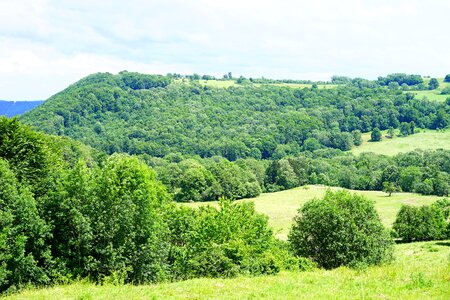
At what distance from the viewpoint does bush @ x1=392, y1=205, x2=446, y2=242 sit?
196 ft

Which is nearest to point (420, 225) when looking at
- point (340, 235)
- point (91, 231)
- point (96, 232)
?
point (340, 235)

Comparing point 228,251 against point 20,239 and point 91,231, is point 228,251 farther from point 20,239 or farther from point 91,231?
point 20,239

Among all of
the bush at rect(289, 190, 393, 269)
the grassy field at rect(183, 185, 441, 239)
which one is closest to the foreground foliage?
the bush at rect(289, 190, 393, 269)

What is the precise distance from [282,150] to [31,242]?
162 m

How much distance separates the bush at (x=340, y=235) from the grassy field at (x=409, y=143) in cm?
13100

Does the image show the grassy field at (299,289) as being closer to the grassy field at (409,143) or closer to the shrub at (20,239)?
the shrub at (20,239)

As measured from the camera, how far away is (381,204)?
8638cm

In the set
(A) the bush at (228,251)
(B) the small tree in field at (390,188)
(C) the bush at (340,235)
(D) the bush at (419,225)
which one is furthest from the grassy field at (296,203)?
(A) the bush at (228,251)

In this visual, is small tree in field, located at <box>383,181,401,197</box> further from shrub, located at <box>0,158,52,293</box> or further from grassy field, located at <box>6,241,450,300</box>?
A: shrub, located at <box>0,158,52,293</box>

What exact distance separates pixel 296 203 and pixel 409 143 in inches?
3723

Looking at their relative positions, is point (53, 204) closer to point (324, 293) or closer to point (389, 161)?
point (324, 293)

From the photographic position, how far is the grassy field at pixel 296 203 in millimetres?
73375

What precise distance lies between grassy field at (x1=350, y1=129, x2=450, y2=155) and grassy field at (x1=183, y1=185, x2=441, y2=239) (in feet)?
206

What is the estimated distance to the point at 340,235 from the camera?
3175 cm
